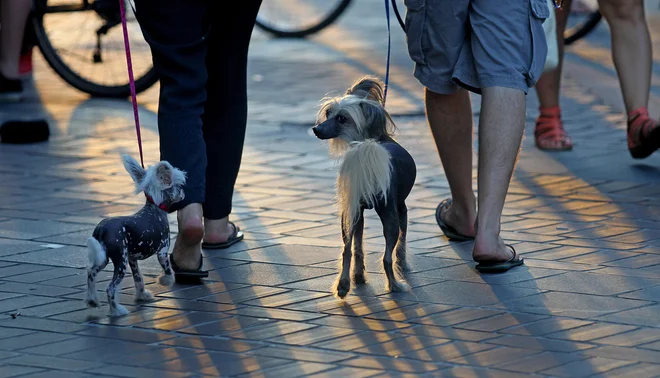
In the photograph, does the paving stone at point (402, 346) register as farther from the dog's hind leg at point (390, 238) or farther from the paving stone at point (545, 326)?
the dog's hind leg at point (390, 238)

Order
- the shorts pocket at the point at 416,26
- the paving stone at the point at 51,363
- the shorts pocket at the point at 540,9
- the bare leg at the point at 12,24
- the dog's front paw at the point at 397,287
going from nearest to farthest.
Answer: the paving stone at the point at 51,363 → the dog's front paw at the point at 397,287 → the shorts pocket at the point at 540,9 → the shorts pocket at the point at 416,26 → the bare leg at the point at 12,24

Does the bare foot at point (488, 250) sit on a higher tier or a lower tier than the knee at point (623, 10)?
lower

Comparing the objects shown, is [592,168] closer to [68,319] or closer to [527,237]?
[527,237]

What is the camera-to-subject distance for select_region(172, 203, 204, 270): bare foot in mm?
4109

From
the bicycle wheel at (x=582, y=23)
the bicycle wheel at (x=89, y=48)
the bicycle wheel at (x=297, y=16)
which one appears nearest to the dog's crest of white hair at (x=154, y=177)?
the bicycle wheel at (x=89, y=48)

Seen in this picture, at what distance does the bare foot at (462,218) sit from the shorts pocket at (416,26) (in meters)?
0.65

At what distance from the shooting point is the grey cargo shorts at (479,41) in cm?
430

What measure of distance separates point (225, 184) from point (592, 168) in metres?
2.31

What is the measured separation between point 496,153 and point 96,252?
60.2 inches

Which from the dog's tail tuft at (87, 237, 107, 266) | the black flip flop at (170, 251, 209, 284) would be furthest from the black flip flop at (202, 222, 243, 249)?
the dog's tail tuft at (87, 237, 107, 266)

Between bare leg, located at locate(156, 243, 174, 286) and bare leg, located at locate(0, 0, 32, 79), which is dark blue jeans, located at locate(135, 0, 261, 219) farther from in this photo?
bare leg, located at locate(0, 0, 32, 79)

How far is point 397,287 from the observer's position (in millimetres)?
4098

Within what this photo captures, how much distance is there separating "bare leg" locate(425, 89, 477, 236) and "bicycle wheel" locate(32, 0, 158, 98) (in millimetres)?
3508

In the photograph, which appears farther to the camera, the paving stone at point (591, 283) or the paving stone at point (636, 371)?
the paving stone at point (591, 283)
